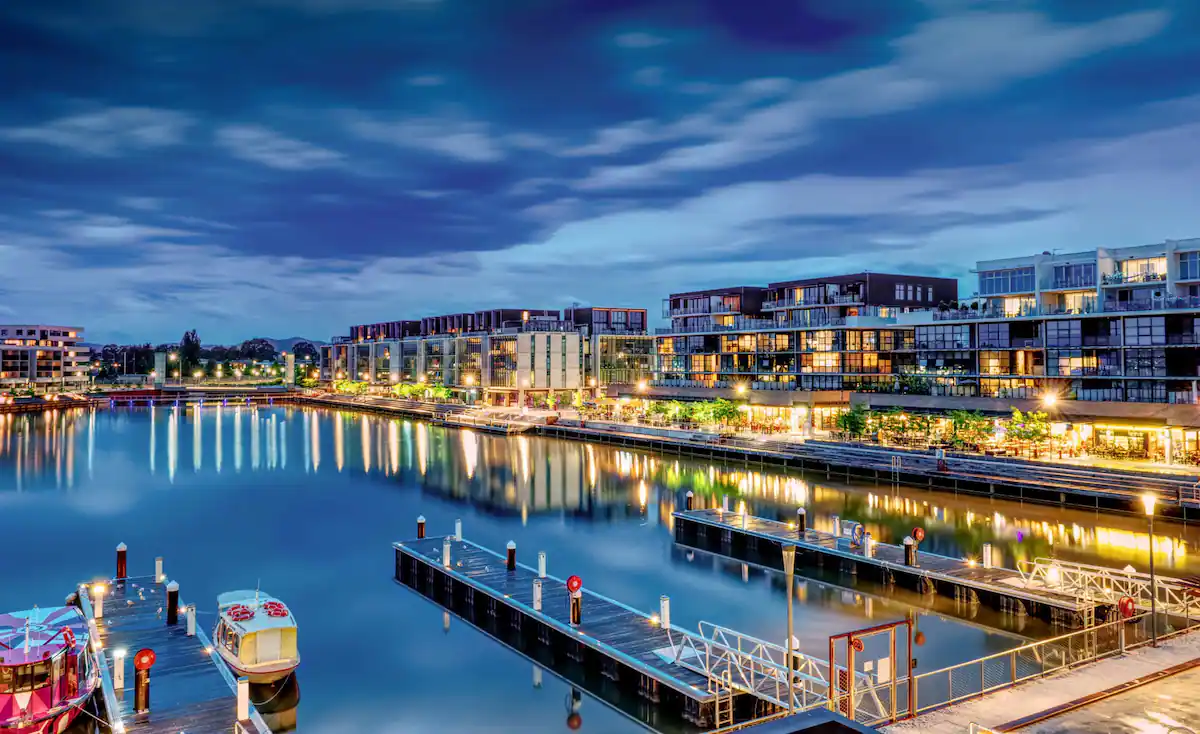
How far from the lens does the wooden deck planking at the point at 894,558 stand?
93.9 ft

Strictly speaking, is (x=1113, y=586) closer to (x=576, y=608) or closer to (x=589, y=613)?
(x=589, y=613)

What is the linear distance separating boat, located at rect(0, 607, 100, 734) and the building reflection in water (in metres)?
31.6

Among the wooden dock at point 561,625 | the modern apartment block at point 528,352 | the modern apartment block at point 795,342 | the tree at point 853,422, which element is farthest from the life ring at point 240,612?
the modern apartment block at point 528,352

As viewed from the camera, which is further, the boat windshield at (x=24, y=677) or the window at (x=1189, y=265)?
the window at (x=1189, y=265)

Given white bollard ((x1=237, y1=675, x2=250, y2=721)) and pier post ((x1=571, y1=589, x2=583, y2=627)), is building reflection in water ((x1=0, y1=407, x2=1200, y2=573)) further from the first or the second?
white bollard ((x1=237, y1=675, x2=250, y2=721))

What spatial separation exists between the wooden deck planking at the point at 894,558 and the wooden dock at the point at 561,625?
898 cm

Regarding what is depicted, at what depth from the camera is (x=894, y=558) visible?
34.5m

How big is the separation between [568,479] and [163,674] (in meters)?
44.5

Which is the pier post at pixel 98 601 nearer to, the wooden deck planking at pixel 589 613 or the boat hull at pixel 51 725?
the boat hull at pixel 51 725

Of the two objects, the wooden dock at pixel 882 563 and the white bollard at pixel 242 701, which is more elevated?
the white bollard at pixel 242 701

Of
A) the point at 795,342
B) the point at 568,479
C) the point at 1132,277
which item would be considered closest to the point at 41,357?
the point at 568,479

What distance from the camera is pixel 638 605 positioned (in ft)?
107

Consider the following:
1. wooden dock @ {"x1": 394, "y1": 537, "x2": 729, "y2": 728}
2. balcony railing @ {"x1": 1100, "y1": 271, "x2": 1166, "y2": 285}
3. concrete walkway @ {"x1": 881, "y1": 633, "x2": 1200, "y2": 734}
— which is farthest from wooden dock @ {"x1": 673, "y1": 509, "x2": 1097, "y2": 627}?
balcony railing @ {"x1": 1100, "y1": 271, "x2": 1166, "y2": 285}

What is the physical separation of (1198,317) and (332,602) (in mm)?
59567
